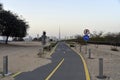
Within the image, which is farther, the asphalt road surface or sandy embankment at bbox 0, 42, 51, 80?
sandy embankment at bbox 0, 42, 51, 80

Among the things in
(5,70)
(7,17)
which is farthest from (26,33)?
(5,70)

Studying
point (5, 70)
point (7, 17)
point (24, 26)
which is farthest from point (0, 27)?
point (5, 70)

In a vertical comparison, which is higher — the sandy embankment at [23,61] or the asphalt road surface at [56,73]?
the asphalt road surface at [56,73]

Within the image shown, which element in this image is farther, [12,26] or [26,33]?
[26,33]

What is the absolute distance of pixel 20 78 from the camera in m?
15.4

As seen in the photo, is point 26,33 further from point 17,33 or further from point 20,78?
point 20,78

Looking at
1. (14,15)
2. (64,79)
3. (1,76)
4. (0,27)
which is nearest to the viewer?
(64,79)

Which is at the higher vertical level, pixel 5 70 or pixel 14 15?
pixel 14 15

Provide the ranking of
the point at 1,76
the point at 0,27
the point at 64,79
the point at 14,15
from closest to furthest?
the point at 64,79 → the point at 1,76 → the point at 0,27 → the point at 14,15

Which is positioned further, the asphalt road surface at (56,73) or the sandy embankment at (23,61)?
the sandy embankment at (23,61)

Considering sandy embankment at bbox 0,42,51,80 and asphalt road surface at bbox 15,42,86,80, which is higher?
asphalt road surface at bbox 15,42,86,80

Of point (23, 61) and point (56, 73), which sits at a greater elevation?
point (56, 73)

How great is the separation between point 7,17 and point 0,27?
3573mm

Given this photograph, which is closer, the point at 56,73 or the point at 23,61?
the point at 56,73
